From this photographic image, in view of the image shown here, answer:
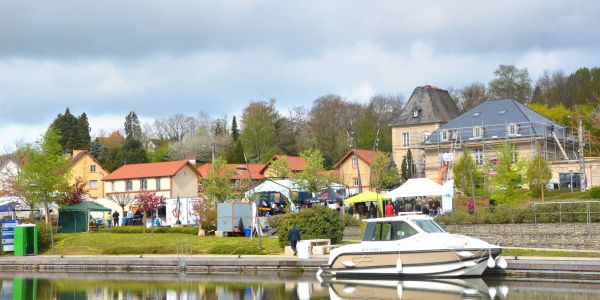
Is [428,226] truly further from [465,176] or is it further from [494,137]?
[494,137]

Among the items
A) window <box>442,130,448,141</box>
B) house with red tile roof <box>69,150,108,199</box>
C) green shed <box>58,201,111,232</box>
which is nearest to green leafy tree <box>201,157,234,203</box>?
green shed <box>58,201,111,232</box>

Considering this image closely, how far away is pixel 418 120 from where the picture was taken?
8950 centimetres

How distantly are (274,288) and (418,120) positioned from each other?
63486 millimetres

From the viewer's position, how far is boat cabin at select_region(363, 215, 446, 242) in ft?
95.5

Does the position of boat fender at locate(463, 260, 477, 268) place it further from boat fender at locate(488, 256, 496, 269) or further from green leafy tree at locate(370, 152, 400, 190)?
green leafy tree at locate(370, 152, 400, 190)

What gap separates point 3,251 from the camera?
46.8 m

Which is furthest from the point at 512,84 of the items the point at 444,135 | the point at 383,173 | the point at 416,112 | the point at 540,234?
the point at 540,234

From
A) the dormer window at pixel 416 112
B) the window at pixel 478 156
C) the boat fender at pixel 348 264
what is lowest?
the boat fender at pixel 348 264

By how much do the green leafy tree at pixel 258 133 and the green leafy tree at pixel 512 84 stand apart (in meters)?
32.1

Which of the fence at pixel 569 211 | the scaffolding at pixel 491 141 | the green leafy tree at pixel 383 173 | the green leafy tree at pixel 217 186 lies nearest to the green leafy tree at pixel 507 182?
the fence at pixel 569 211

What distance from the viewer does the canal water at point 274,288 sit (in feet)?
81.2

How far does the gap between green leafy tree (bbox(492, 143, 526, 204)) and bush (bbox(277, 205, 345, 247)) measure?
1616 centimetres

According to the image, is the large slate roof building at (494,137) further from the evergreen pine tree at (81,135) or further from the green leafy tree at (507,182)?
the evergreen pine tree at (81,135)

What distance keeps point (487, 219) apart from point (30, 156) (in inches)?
1301
